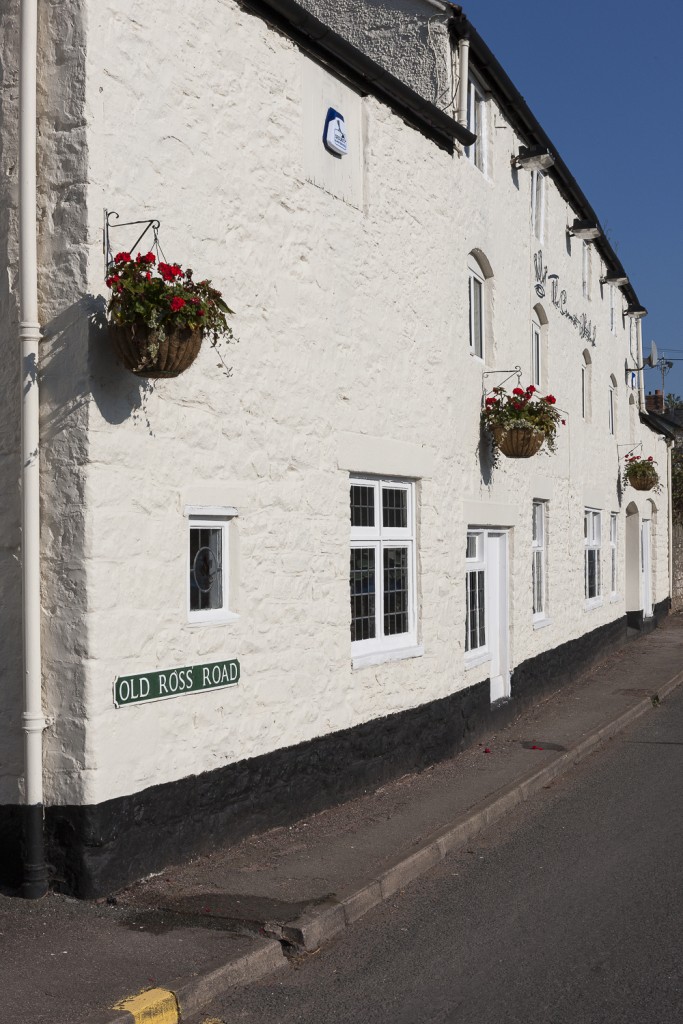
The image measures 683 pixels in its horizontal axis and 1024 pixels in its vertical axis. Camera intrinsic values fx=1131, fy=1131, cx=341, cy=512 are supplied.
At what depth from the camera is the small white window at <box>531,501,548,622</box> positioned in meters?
16.1

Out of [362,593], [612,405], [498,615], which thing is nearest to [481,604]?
[498,615]

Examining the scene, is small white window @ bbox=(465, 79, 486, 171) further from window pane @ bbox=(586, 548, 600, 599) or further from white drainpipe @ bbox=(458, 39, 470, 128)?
window pane @ bbox=(586, 548, 600, 599)

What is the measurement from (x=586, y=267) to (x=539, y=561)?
645 cm

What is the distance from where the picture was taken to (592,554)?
807 inches

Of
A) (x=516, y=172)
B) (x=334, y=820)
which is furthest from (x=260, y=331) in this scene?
(x=516, y=172)

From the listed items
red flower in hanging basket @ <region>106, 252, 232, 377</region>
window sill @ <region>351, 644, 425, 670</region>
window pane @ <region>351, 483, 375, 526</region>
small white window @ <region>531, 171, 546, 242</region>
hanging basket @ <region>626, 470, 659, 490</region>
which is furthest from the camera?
hanging basket @ <region>626, 470, 659, 490</region>

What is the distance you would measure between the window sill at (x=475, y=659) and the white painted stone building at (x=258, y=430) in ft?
0.28

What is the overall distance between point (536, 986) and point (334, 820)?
3.34 m

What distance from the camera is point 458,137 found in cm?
1166

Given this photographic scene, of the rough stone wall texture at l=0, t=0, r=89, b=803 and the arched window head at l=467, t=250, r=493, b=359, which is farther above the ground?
the arched window head at l=467, t=250, r=493, b=359

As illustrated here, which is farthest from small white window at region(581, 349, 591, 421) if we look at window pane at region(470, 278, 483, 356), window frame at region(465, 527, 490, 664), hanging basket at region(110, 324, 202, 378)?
hanging basket at region(110, 324, 202, 378)

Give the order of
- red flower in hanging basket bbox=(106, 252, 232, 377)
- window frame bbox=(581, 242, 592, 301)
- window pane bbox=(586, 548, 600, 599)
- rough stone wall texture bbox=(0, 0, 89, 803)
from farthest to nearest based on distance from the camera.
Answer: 1. window pane bbox=(586, 548, 600, 599)
2. window frame bbox=(581, 242, 592, 301)
3. rough stone wall texture bbox=(0, 0, 89, 803)
4. red flower in hanging basket bbox=(106, 252, 232, 377)

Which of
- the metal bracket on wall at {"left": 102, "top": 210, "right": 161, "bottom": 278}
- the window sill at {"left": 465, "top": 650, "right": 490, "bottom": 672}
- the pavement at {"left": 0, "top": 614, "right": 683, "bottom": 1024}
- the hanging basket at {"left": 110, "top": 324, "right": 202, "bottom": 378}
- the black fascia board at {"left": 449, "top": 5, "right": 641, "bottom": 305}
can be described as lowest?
the pavement at {"left": 0, "top": 614, "right": 683, "bottom": 1024}

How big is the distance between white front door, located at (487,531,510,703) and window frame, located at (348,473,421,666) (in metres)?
3.06
